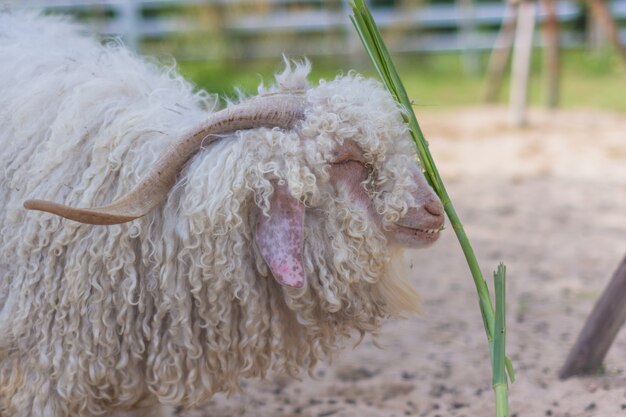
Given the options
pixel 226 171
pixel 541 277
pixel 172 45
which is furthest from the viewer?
pixel 172 45

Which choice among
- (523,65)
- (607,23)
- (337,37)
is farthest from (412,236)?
(337,37)

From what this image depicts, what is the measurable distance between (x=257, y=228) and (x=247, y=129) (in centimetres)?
25

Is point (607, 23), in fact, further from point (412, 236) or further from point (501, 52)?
point (412, 236)

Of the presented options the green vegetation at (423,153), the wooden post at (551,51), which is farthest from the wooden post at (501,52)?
the green vegetation at (423,153)

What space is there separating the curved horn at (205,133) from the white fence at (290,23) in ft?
35.5

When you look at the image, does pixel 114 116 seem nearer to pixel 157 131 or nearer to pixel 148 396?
pixel 157 131

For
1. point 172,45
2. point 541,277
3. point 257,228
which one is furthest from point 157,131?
point 172,45

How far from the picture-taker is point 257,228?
2447mm

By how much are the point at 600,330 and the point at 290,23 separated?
471 inches

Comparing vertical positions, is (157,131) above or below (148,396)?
above

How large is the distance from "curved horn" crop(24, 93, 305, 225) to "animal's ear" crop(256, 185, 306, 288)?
183mm

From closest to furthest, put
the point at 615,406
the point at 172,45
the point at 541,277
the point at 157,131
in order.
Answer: the point at 157,131 → the point at 615,406 → the point at 541,277 → the point at 172,45

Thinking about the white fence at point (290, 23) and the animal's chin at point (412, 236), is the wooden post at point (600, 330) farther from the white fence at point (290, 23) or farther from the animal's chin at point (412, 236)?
the white fence at point (290, 23)

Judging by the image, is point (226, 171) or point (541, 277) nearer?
point (226, 171)
